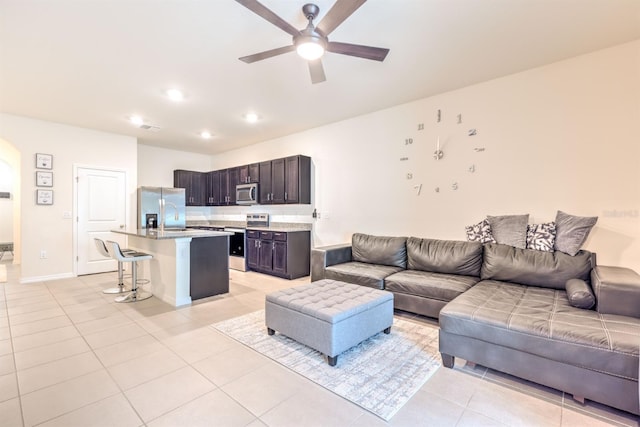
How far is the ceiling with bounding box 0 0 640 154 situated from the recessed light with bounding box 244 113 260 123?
0.70ft

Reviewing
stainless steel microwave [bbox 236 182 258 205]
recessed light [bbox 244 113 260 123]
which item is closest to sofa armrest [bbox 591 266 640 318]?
recessed light [bbox 244 113 260 123]

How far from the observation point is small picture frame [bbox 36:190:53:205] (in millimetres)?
5043

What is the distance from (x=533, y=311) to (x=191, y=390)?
252 centimetres

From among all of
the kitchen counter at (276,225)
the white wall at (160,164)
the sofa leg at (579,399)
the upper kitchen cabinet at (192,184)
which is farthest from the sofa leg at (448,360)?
the white wall at (160,164)

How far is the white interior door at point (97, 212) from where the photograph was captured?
18.1 feet

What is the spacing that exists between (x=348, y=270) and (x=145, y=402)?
2.49m

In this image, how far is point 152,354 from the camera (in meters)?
2.51

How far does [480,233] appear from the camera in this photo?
3.54m

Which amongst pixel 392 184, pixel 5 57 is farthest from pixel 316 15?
pixel 5 57

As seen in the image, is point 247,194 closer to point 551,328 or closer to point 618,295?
point 551,328

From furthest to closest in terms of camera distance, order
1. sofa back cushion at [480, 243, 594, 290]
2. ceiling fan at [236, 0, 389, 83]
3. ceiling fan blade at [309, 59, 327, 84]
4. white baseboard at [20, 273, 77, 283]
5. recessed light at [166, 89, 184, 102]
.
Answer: white baseboard at [20, 273, 77, 283] → recessed light at [166, 89, 184, 102] → sofa back cushion at [480, 243, 594, 290] → ceiling fan blade at [309, 59, 327, 84] → ceiling fan at [236, 0, 389, 83]

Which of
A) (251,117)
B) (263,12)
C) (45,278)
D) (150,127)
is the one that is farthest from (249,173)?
(263,12)

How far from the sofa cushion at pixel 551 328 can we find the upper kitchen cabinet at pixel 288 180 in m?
3.56

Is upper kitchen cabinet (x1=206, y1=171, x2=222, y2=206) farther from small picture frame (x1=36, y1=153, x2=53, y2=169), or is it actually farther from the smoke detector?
small picture frame (x1=36, y1=153, x2=53, y2=169)
